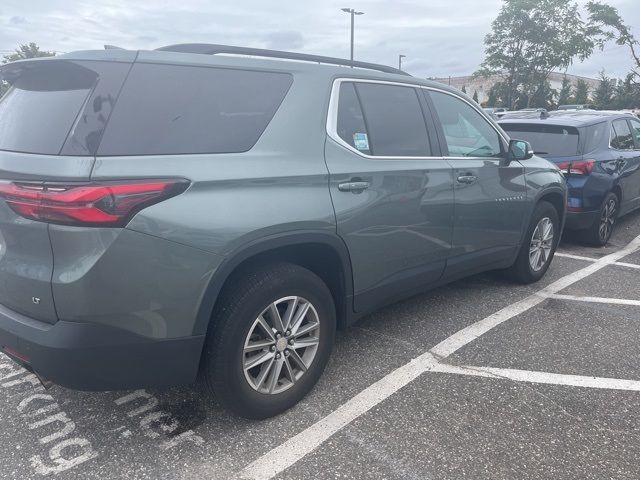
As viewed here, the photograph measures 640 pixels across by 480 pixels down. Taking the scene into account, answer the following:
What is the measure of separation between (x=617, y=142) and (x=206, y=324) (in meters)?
6.17

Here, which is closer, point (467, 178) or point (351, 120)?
point (351, 120)

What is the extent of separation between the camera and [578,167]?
19.9ft

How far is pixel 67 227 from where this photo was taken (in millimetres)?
2100

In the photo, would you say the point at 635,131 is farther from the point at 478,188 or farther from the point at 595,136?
the point at 478,188

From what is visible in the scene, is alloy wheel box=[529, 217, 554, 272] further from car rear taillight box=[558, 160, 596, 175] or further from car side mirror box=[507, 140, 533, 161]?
car rear taillight box=[558, 160, 596, 175]

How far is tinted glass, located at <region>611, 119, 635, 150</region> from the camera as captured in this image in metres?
6.61

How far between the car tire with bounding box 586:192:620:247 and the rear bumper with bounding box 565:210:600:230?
0.27ft

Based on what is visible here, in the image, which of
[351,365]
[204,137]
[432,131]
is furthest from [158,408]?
[432,131]

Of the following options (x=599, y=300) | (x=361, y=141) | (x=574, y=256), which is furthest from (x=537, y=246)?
(x=361, y=141)

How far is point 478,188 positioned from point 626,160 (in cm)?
379

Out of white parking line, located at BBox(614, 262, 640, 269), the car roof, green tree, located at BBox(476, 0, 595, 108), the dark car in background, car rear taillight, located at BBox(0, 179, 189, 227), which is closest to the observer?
car rear taillight, located at BBox(0, 179, 189, 227)

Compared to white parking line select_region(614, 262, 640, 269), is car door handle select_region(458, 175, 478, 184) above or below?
above

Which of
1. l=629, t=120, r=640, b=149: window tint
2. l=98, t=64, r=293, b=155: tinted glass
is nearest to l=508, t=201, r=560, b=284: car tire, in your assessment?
l=98, t=64, r=293, b=155: tinted glass

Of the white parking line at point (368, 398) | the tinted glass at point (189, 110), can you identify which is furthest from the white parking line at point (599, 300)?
the tinted glass at point (189, 110)
